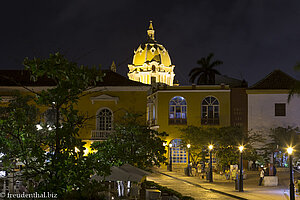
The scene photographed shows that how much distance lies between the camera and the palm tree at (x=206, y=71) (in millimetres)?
61625

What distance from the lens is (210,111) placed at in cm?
4400

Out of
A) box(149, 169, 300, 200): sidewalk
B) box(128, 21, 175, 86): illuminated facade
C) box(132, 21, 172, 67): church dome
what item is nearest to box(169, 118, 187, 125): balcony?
box(149, 169, 300, 200): sidewalk

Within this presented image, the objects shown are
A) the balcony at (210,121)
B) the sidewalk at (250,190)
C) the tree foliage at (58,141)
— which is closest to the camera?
the tree foliage at (58,141)

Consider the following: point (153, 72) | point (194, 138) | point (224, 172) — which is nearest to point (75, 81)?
point (224, 172)

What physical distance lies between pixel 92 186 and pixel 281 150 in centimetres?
3212

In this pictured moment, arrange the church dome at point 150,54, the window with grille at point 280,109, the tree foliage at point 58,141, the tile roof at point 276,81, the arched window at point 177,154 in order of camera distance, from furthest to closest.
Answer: the church dome at point 150,54 < the arched window at point 177,154 < the tile roof at point 276,81 < the window with grille at point 280,109 < the tree foliage at point 58,141

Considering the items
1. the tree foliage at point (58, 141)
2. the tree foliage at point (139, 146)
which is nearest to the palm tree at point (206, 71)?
the tree foliage at point (139, 146)

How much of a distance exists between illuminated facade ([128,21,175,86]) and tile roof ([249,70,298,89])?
39881mm

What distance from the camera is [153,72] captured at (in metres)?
84.6

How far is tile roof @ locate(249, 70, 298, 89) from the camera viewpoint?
4316cm

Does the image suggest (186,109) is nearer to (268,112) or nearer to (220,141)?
(268,112)

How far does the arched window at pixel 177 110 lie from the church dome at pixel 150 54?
40.3 metres

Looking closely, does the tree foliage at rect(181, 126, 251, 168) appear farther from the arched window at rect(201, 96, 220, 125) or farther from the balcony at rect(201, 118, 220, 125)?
the arched window at rect(201, 96, 220, 125)

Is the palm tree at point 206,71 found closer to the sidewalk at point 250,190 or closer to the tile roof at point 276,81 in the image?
the tile roof at point 276,81
